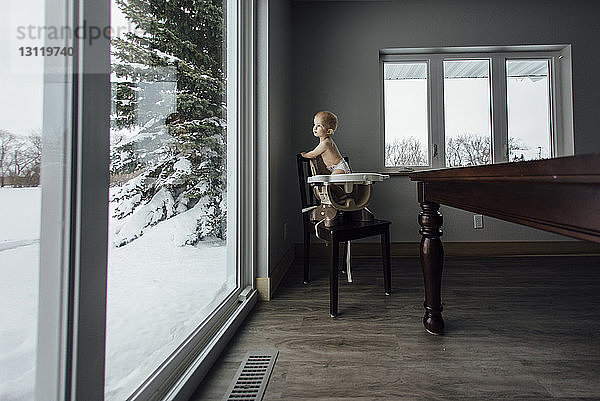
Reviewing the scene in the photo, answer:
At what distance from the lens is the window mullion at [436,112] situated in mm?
3352

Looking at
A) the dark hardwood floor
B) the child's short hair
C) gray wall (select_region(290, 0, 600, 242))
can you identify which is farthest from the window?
the dark hardwood floor

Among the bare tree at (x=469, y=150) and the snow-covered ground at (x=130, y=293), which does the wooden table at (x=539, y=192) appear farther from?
the bare tree at (x=469, y=150)

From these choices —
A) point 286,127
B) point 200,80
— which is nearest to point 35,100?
point 200,80

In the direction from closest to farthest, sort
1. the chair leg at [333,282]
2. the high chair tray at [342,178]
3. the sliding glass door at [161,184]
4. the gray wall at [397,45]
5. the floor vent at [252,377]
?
the sliding glass door at [161,184], the floor vent at [252,377], the chair leg at [333,282], the high chair tray at [342,178], the gray wall at [397,45]

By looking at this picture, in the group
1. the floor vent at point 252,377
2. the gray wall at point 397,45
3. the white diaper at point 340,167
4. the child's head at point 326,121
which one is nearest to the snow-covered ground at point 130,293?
the floor vent at point 252,377

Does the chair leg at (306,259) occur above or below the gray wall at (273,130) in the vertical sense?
below

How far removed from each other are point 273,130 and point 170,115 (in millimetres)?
1223

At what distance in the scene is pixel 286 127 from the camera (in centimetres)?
292

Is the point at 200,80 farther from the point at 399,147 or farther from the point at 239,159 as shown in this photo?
the point at 399,147

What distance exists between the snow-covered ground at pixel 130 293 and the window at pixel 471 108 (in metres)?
2.37

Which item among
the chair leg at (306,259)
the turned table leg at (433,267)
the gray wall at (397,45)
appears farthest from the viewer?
the gray wall at (397,45)

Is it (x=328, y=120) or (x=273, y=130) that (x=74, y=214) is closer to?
(x=273, y=130)

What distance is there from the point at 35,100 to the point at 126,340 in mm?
559

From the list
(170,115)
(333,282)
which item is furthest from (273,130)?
(170,115)
